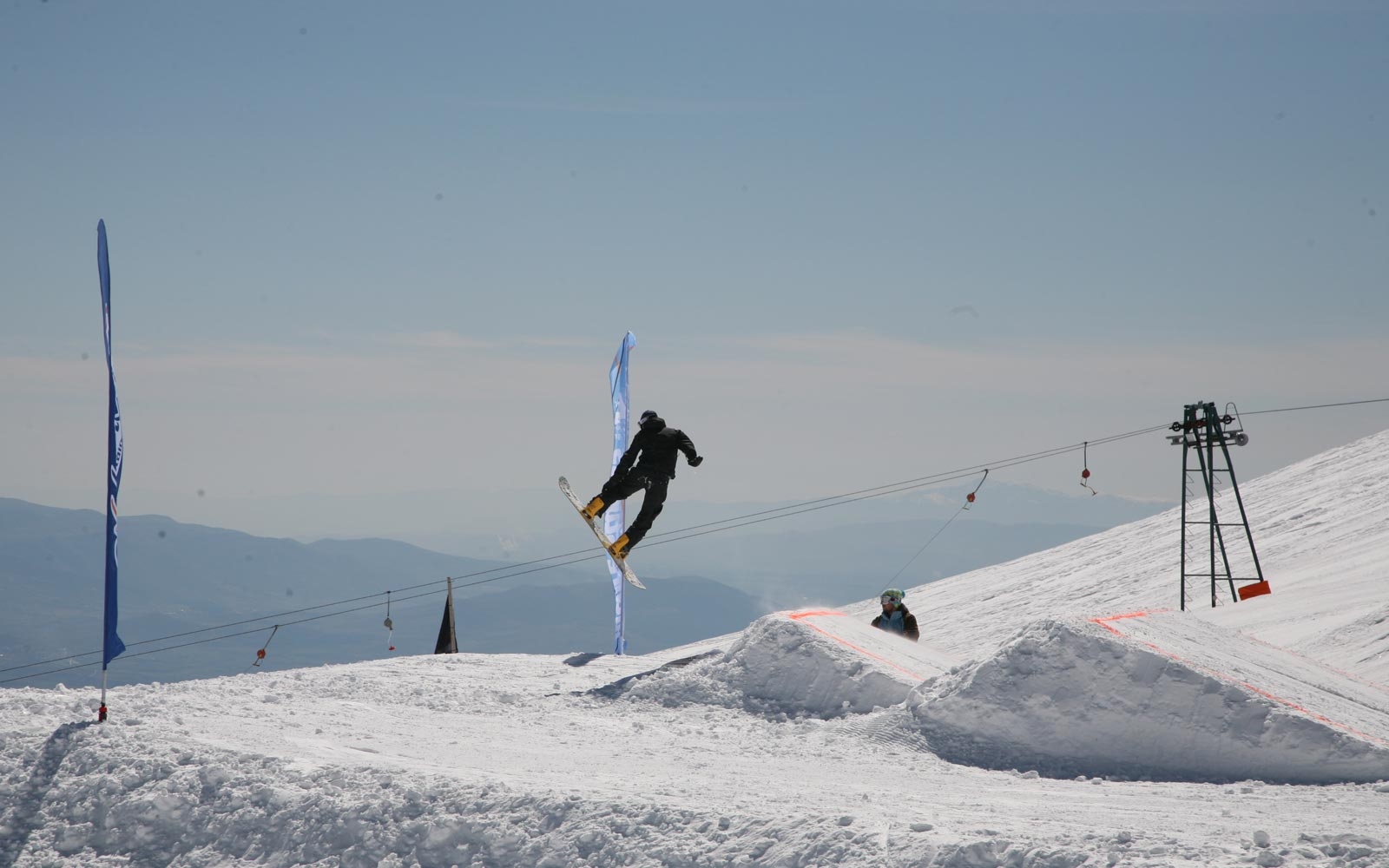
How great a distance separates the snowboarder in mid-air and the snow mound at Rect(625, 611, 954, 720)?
2.42 metres

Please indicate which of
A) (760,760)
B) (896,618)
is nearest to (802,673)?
(760,760)

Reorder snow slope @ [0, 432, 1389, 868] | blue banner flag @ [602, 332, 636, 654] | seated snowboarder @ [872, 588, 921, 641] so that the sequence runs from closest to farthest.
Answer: snow slope @ [0, 432, 1389, 868] → seated snowboarder @ [872, 588, 921, 641] → blue banner flag @ [602, 332, 636, 654]

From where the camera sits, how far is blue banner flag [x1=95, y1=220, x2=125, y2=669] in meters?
11.1

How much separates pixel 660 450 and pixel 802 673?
398 centimetres

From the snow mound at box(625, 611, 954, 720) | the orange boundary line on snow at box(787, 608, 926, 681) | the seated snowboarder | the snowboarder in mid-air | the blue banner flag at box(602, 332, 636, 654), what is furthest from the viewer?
the blue banner flag at box(602, 332, 636, 654)

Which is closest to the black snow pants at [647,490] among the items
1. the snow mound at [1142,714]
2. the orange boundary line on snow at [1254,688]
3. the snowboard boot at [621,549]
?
the snowboard boot at [621,549]

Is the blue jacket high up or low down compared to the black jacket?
down

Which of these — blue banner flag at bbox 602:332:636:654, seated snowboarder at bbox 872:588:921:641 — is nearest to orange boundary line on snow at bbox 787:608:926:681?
seated snowboarder at bbox 872:588:921:641

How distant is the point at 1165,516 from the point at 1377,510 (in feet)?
65.5

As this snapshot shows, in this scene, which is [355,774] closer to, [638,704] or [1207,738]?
[638,704]

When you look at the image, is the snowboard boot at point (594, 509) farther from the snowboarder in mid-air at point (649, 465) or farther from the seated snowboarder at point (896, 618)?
the seated snowboarder at point (896, 618)

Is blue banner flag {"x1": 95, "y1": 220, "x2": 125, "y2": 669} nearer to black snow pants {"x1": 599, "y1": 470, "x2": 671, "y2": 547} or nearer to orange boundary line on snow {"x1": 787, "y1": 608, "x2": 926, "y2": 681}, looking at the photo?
black snow pants {"x1": 599, "y1": 470, "x2": 671, "y2": 547}

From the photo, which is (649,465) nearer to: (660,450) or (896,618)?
(660,450)

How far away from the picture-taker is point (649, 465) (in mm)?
15867
